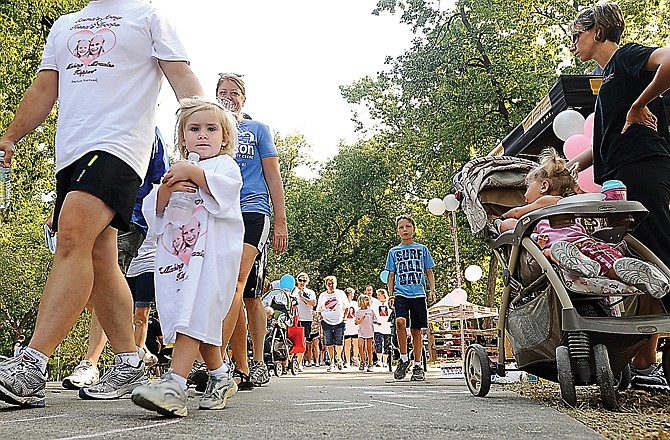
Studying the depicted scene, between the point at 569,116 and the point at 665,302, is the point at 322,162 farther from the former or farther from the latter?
the point at 665,302

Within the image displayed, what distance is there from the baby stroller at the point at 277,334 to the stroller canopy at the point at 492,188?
5709 millimetres

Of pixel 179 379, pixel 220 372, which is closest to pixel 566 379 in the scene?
pixel 220 372

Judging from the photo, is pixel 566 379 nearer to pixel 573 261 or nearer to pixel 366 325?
pixel 573 261

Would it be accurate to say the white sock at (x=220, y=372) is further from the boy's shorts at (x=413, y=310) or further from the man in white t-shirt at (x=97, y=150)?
the boy's shorts at (x=413, y=310)

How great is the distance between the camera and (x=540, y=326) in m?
3.90

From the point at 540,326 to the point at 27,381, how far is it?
2.47 m

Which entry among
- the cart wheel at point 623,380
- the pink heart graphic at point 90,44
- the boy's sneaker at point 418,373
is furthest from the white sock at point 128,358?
the boy's sneaker at point 418,373

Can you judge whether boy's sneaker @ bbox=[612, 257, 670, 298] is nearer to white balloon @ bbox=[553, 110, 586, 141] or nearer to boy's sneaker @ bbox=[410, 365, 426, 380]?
white balloon @ bbox=[553, 110, 586, 141]

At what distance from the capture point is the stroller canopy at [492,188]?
16.7ft

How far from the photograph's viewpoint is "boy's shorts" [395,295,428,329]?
350 inches

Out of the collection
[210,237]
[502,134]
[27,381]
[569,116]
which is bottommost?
[27,381]

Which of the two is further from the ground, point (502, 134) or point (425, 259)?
point (502, 134)

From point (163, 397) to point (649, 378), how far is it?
2743 millimetres

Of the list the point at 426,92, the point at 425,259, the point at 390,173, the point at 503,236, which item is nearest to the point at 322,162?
the point at 390,173
